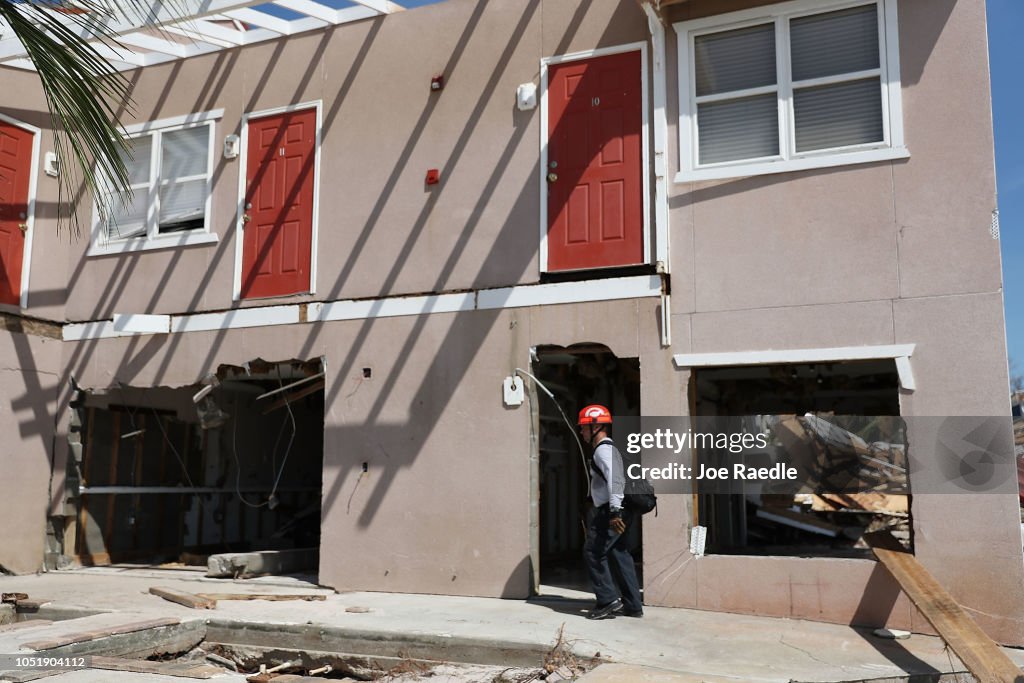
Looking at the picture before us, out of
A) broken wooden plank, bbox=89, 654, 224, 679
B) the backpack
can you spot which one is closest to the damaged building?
the backpack

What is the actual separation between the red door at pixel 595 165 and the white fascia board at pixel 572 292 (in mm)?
218

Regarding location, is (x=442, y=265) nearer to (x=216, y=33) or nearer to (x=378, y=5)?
(x=378, y=5)

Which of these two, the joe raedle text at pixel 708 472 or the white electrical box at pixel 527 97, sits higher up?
the white electrical box at pixel 527 97

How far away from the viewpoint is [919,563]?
842 centimetres

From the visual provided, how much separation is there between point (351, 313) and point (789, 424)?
207 inches

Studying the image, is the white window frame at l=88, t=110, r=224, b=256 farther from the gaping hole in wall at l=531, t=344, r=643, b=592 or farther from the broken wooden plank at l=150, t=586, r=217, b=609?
the gaping hole in wall at l=531, t=344, r=643, b=592

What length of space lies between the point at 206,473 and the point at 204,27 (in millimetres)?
6902

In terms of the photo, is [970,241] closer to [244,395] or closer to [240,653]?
[240,653]

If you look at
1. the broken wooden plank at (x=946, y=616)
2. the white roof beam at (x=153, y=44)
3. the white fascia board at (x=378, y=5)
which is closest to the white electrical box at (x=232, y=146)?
the white roof beam at (x=153, y=44)

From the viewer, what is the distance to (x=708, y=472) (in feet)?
32.7

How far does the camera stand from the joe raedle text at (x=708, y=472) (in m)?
9.51

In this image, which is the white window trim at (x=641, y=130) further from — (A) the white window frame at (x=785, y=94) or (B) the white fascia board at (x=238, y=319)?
A: (B) the white fascia board at (x=238, y=319)

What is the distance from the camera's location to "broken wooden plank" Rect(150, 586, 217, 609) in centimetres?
930

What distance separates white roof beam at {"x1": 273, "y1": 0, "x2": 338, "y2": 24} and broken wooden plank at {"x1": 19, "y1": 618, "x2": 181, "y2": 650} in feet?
22.8
